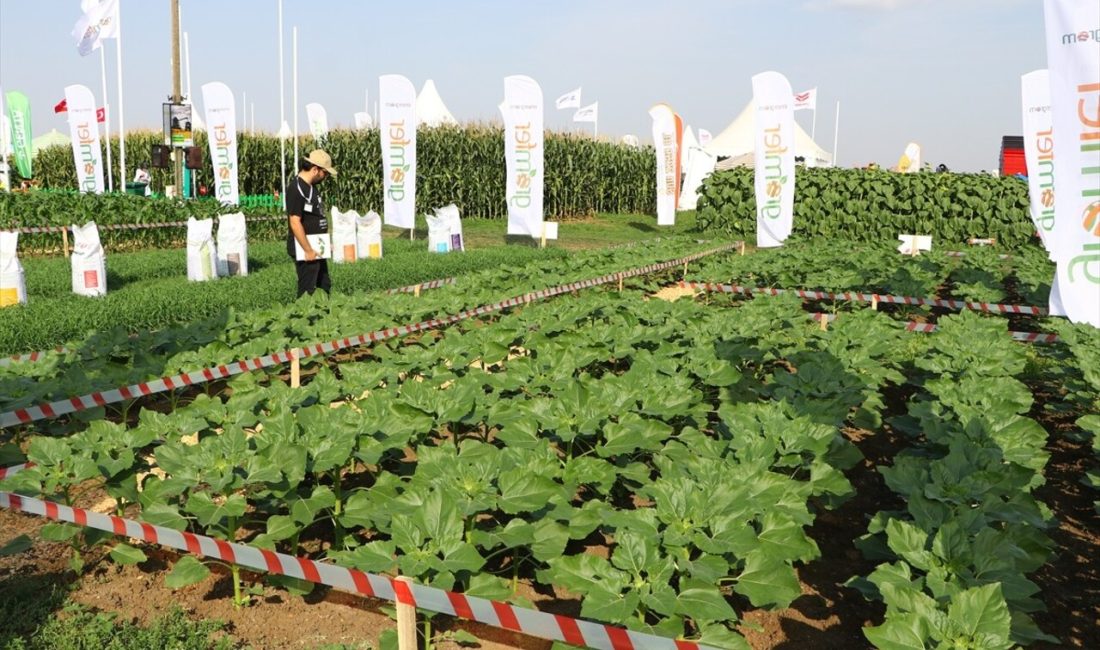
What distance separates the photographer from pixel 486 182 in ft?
98.9

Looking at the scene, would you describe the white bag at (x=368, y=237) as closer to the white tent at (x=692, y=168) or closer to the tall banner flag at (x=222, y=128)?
the tall banner flag at (x=222, y=128)

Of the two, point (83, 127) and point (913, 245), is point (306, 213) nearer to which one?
point (913, 245)

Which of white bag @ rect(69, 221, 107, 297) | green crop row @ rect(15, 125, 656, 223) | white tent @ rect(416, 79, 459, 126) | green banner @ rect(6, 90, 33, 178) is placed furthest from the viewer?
white tent @ rect(416, 79, 459, 126)

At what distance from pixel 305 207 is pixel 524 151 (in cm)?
1032

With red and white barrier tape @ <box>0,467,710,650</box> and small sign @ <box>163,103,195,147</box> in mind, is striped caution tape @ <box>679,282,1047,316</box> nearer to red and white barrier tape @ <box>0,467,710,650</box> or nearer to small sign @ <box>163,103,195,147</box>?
red and white barrier tape @ <box>0,467,710,650</box>

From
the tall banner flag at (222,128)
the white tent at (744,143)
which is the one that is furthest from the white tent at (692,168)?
the tall banner flag at (222,128)

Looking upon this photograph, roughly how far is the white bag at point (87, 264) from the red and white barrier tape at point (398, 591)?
8.39 m

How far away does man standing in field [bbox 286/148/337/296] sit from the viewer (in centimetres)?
860

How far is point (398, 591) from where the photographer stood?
2887mm

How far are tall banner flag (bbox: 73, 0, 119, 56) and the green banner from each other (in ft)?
27.1

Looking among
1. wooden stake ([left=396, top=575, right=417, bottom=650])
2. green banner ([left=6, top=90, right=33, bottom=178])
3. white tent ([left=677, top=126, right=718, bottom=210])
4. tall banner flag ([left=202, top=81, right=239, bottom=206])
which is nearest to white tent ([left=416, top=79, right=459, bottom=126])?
white tent ([left=677, top=126, right=718, bottom=210])

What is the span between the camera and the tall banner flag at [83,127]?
1008 inches

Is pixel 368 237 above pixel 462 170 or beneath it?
beneath

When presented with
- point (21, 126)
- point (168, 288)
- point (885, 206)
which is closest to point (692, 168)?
point (885, 206)
